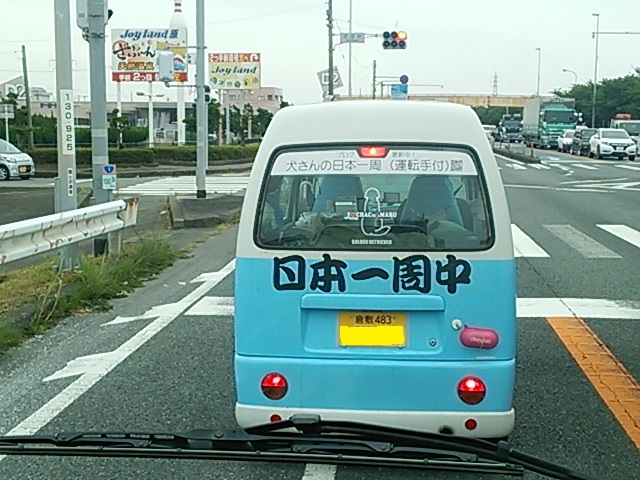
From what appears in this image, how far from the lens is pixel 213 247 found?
13695 mm

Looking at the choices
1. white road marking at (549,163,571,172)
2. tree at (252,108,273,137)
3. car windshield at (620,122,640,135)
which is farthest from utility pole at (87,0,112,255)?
tree at (252,108,273,137)

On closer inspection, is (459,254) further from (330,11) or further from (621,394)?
(330,11)

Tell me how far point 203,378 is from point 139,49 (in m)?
47.0

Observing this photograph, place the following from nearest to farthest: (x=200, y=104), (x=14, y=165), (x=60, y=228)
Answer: (x=60, y=228), (x=200, y=104), (x=14, y=165)

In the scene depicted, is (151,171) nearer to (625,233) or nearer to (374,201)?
(625,233)

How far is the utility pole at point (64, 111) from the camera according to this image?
1067 centimetres

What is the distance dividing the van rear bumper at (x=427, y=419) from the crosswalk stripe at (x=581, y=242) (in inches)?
331

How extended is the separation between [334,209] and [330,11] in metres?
37.8

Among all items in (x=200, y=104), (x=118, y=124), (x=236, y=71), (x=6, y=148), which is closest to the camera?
(x=200, y=104)

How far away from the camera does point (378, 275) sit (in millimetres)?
4547

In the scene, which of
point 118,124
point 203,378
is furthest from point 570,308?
point 118,124

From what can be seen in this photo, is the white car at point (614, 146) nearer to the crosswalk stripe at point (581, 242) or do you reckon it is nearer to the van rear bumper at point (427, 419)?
the crosswalk stripe at point (581, 242)

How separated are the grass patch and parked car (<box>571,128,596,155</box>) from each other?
1687 inches

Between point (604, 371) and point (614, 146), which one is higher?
point (614, 146)
